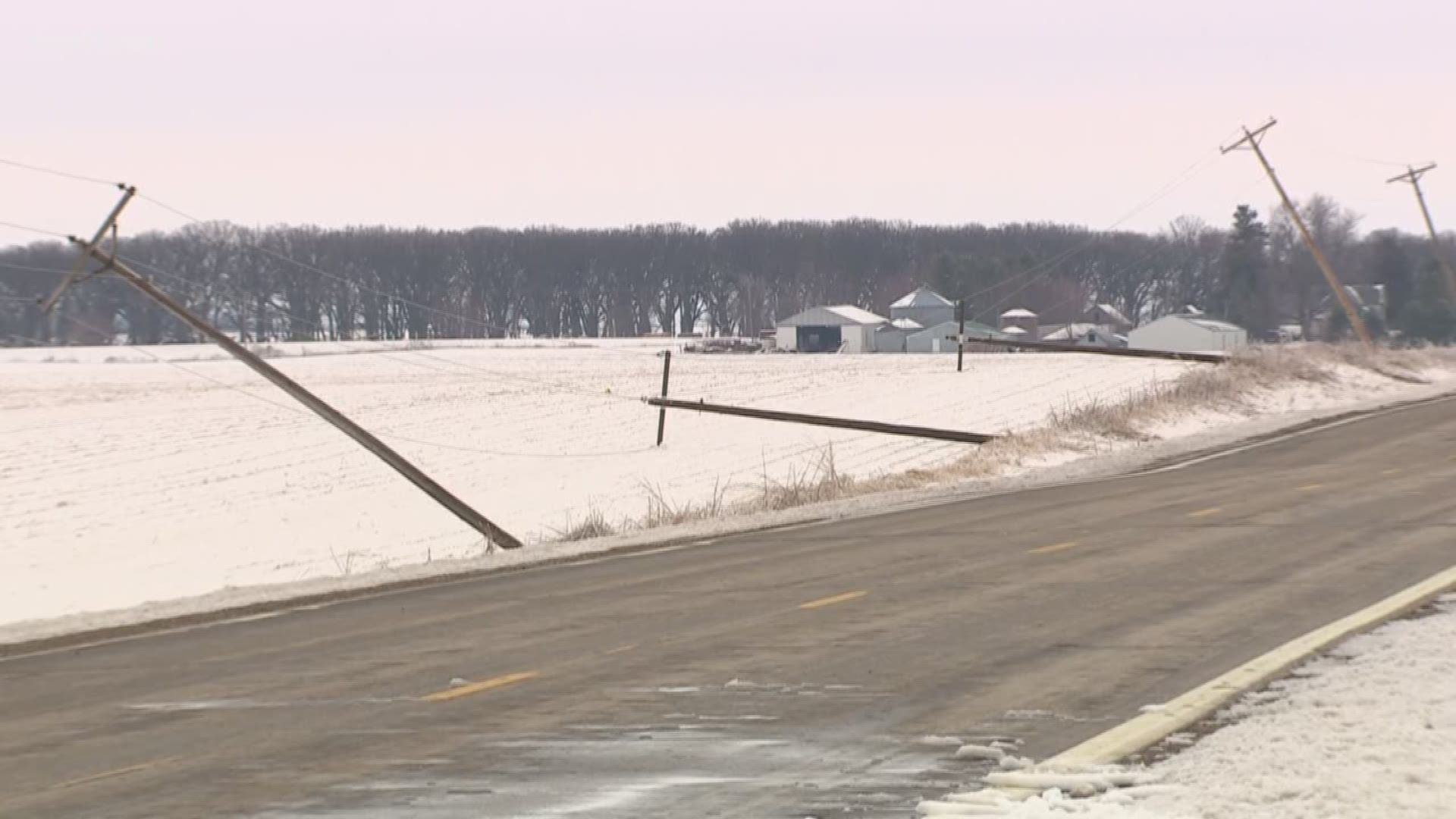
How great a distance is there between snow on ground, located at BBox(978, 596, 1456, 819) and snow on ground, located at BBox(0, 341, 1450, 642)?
9.30 metres

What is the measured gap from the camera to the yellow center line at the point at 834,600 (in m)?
16.0

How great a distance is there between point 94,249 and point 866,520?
11.4m

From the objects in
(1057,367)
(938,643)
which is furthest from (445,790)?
(1057,367)

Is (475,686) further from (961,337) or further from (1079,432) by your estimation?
(961,337)

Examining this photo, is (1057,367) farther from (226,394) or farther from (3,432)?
(3,432)

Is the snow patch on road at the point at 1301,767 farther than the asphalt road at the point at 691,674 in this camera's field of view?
No

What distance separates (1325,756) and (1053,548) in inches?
438

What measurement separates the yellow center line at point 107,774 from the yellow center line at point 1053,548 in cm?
1154

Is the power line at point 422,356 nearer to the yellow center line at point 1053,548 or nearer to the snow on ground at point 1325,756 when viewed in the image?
the yellow center line at point 1053,548

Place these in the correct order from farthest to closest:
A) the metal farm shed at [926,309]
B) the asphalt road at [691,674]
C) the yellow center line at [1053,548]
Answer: the metal farm shed at [926,309], the yellow center line at [1053,548], the asphalt road at [691,674]

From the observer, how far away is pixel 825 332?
16412 cm

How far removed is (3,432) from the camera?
2208 inches

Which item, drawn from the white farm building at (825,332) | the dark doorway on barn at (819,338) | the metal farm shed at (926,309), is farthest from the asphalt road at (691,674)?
the metal farm shed at (926,309)

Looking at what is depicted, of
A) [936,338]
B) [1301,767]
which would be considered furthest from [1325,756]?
[936,338]
